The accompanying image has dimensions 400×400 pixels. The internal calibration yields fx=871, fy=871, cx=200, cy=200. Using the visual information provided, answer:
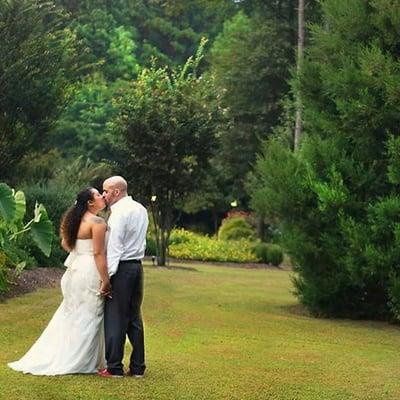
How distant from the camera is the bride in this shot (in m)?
8.42

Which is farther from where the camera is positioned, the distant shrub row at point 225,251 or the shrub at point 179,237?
the shrub at point 179,237

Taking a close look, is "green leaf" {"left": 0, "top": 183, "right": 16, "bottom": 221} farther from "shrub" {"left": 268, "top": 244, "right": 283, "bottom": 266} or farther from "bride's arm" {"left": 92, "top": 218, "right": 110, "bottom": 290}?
"shrub" {"left": 268, "top": 244, "right": 283, "bottom": 266}

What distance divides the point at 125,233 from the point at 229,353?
9.44 ft

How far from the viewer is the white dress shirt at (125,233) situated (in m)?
8.29

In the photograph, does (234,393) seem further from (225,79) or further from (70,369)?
(225,79)

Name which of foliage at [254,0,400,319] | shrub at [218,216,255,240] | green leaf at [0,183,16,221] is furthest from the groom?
shrub at [218,216,255,240]

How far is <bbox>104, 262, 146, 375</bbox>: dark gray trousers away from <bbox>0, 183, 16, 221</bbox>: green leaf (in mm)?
4173

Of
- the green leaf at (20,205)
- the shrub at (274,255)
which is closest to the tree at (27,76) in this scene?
the green leaf at (20,205)

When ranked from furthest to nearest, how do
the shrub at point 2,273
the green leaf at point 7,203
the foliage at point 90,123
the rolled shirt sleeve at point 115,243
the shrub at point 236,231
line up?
1. the foliage at point 90,123
2. the shrub at point 236,231
3. the shrub at point 2,273
4. the green leaf at point 7,203
5. the rolled shirt sleeve at point 115,243

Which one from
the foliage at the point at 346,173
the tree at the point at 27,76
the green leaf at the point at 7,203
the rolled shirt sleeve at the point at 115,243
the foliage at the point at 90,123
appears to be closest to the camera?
the rolled shirt sleeve at the point at 115,243

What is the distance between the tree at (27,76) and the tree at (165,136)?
402cm

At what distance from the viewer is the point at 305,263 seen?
51.5ft

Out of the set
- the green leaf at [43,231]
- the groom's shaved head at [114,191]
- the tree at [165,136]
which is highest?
the tree at [165,136]

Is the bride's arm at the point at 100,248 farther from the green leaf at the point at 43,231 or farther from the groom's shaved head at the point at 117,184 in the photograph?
the green leaf at the point at 43,231
